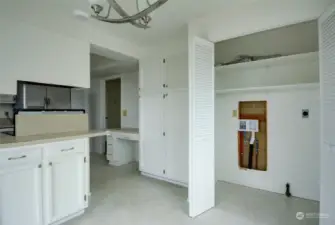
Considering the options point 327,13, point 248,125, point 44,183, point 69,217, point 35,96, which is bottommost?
point 69,217

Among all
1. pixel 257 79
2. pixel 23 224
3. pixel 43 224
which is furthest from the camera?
pixel 257 79

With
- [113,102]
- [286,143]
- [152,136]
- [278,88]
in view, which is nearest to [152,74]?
[152,136]

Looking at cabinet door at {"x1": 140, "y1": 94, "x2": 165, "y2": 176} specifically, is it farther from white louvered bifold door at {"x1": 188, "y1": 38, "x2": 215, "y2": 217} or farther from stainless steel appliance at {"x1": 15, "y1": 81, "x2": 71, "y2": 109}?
stainless steel appliance at {"x1": 15, "y1": 81, "x2": 71, "y2": 109}

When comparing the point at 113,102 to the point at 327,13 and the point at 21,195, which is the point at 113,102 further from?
the point at 327,13

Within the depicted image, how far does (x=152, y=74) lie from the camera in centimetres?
387

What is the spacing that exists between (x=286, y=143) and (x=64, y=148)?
9.68ft

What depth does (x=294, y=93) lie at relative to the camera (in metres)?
3.01

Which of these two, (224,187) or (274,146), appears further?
(224,187)

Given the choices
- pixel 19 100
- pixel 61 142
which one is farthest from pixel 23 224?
pixel 19 100

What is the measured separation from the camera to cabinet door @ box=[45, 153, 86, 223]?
215cm

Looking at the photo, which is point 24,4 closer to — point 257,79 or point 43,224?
point 43,224

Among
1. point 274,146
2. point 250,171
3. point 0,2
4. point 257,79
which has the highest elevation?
point 0,2

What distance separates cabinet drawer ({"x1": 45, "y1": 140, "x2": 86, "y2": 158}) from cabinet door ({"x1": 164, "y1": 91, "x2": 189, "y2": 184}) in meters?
1.53

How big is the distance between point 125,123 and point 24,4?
3.55 meters
